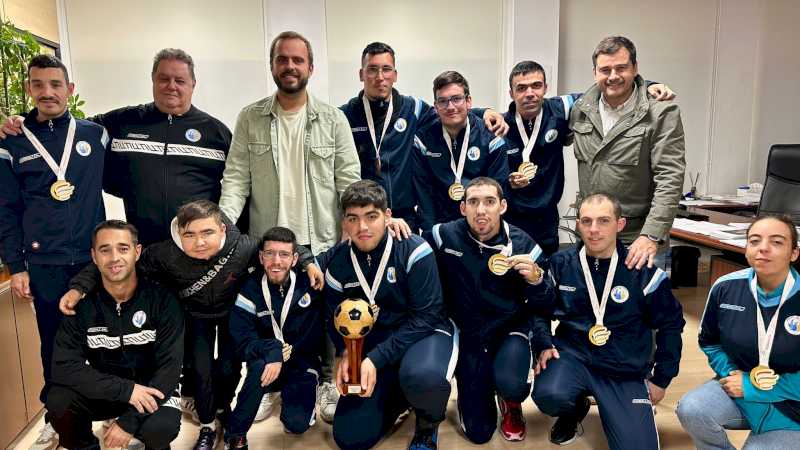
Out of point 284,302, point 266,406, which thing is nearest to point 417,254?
point 284,302

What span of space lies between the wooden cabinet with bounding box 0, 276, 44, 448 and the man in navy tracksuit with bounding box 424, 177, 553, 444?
219cm

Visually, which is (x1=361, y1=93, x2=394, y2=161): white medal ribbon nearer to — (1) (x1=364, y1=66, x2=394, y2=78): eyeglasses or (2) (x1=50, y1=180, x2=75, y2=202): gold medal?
(1) (x1=364, y1=66, x2=394, y2=78): eyeglasses

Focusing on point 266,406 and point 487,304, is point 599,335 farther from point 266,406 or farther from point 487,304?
point 266,406

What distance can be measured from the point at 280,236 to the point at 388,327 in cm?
71

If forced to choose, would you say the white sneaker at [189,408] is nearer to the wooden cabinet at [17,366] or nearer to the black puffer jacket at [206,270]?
the black puffer jacket at [206,270]

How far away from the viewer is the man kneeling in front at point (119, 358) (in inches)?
91.7

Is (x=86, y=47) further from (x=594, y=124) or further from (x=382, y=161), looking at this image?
(x=594, y=124)

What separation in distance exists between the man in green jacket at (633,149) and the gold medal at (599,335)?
344 mm

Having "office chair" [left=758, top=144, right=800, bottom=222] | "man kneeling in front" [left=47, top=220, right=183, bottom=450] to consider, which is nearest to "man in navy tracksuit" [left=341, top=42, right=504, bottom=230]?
"man kneeling in front" [left=47, top=220, right=183, bottom=450]

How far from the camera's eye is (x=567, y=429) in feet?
8.86

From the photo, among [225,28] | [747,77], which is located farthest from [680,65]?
[225,28]

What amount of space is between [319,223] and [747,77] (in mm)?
6366

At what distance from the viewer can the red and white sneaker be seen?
2.72 m

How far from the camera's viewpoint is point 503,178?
308 centimetres
